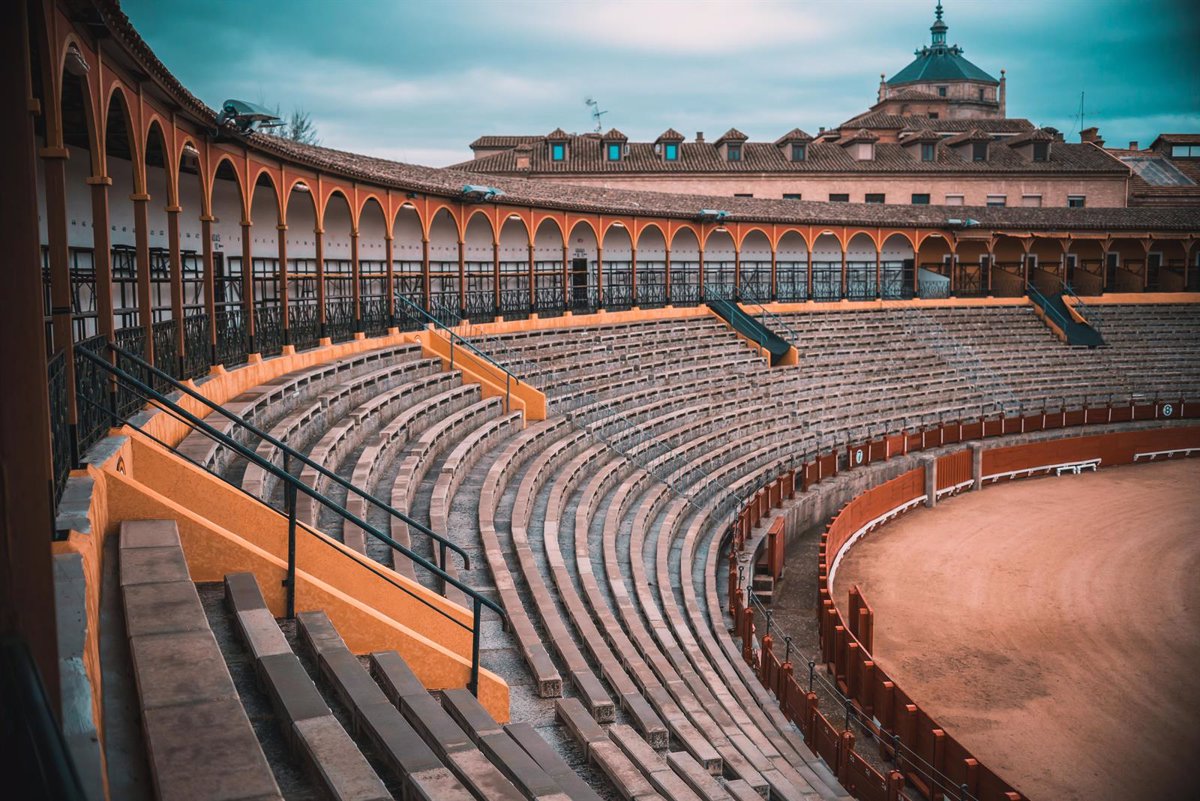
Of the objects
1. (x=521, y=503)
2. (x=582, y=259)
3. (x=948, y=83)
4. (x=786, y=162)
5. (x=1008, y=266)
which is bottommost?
(x=521, y=503)

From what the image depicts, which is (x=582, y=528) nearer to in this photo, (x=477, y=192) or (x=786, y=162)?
(x=477, y=192)

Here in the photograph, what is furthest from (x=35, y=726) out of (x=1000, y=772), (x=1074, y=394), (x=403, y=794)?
(x=1074, y=394)

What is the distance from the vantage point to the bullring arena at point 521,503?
495 cm

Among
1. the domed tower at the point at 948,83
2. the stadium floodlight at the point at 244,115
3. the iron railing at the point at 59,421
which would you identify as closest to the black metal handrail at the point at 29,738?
the iron railing at the point at 59,421

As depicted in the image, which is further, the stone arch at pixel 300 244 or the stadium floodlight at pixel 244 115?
the stone arch at pixel 300 244

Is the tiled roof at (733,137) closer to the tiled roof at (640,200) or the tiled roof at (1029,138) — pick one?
the tiled roof at (640,200)

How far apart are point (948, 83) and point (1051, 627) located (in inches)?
2793

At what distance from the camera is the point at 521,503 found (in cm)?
1348

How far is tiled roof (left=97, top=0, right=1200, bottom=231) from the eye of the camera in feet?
39.5

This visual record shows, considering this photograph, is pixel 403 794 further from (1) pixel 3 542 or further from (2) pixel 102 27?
(2) pixel 102 27

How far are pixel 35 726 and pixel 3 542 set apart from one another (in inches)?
20.7

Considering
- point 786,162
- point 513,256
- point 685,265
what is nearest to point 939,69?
point 786,162

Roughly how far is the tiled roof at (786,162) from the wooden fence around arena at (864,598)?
20.0 metres

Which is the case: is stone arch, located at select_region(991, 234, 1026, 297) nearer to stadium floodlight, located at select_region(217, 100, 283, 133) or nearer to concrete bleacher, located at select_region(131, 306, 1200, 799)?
concrete bleacher, located at select_region(131, 306, 1200, 799)
